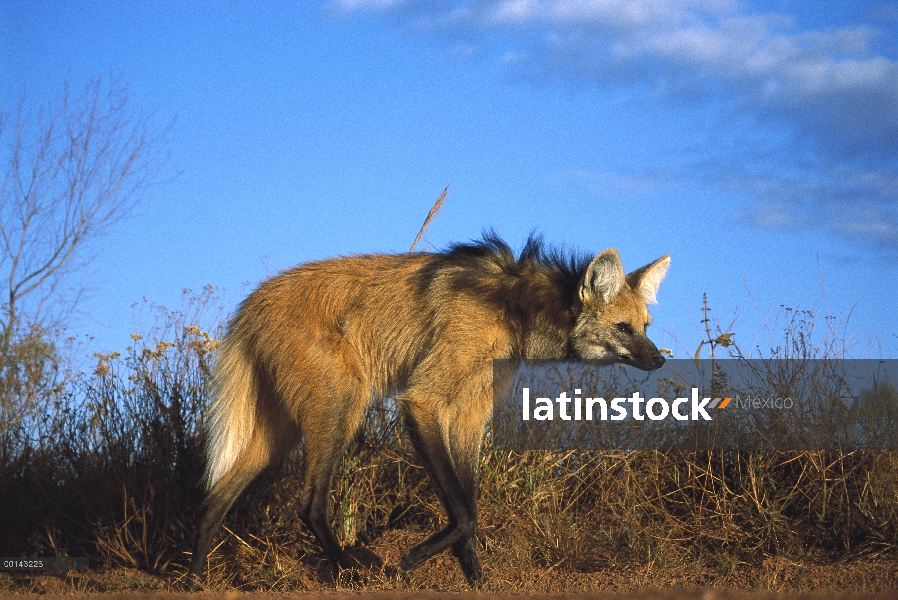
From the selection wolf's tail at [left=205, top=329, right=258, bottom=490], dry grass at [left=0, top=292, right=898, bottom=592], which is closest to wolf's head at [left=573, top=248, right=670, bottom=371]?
dry grass at [left=0, top=292, right=898, bottom=592]

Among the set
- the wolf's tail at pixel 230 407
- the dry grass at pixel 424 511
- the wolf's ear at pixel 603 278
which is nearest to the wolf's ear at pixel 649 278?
the wolf's ear at pixel 603 278

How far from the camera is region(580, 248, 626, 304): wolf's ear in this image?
541 centimetres

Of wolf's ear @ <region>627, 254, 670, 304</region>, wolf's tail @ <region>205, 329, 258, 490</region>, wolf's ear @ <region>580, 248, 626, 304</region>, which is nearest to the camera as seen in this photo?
wolf's ear @ <region>580, 248, 626, 304</region>

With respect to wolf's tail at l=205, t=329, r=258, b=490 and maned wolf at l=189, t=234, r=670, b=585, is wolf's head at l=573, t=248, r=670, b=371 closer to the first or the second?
maned wolf at l=189, t=234, r=670, b=585

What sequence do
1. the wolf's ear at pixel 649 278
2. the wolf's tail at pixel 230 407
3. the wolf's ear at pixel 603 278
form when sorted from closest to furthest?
1. the wolf's ear at pixel 603 278
2. the wolf's ear at pixel 649 278
3. the wolf's tail at pixel 230 407

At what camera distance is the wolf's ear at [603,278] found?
541 centimetres

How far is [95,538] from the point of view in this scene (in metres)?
6.94

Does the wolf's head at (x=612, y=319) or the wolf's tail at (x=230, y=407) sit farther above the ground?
the wolf's head at (x=612, y=319)

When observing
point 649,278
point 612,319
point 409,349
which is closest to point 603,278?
point 612,319

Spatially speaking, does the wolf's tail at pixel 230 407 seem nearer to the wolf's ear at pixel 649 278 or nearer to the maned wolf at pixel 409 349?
the maned wolf at pixel 409 349

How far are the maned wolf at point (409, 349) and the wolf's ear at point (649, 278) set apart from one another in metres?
0.01

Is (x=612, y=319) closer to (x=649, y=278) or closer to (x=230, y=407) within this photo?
(x=649, y=278)

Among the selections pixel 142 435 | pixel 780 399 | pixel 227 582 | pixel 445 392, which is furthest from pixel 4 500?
pixel 780 399

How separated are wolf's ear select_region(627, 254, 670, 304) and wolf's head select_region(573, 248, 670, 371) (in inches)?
0.5
